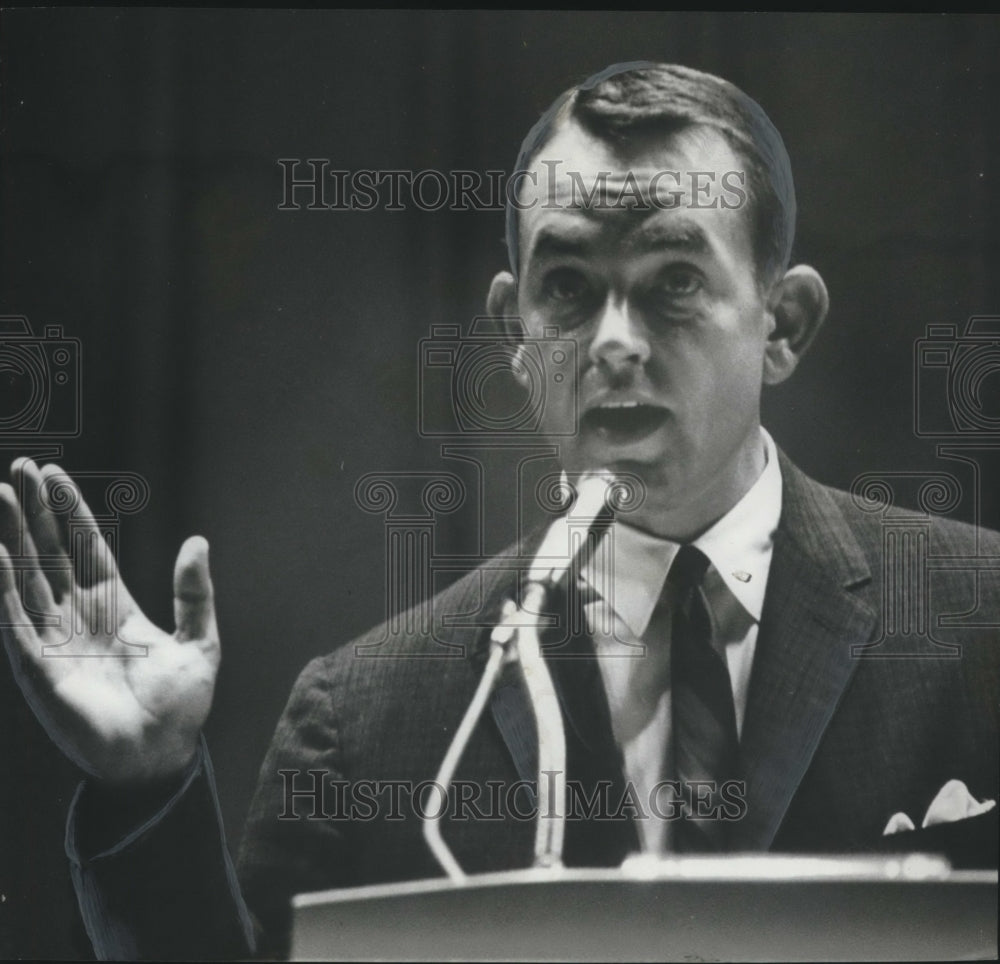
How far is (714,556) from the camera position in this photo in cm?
309

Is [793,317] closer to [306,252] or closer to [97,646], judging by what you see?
[306,252]

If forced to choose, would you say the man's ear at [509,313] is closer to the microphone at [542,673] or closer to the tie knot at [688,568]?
Result: the microphone at [542,673]

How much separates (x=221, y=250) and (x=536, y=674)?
1360 mm

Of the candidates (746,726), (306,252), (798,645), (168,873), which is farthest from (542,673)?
(306,252)

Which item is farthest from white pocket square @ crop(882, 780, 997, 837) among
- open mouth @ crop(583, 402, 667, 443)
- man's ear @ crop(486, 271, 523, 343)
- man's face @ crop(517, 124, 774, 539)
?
man's ear @ crop(486, 271, 523, 343)

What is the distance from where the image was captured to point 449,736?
10.0ft

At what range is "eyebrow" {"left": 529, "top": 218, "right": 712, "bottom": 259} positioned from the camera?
120 inches

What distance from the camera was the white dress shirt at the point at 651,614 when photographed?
304 cm

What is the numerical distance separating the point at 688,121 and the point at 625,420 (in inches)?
30.9

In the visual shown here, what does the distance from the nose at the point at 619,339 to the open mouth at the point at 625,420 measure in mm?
98

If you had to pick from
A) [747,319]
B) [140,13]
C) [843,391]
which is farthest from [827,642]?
[140,13]

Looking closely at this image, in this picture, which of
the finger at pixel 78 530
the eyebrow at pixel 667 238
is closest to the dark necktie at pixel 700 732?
the eyebrow at pixel 667 238

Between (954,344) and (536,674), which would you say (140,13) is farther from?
(954,344)

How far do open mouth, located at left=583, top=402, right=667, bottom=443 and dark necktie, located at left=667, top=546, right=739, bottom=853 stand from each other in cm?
48
